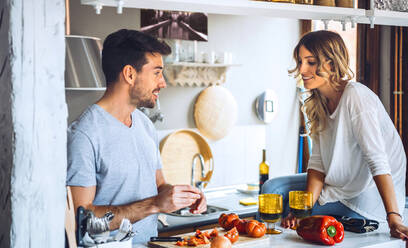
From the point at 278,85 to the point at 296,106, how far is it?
326 mm

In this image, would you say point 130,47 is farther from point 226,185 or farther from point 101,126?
point 226,185

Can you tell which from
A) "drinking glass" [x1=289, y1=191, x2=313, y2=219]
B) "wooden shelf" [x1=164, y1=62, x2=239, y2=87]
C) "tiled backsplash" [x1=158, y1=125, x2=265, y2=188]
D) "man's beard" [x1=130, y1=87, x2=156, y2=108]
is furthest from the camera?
"tiled backsplash" [x1=158, y1=125, x2=265, y2=188]

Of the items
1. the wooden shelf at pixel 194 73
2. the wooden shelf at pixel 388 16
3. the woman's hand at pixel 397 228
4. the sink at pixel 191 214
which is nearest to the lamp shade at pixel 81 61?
the wooden shelf at pixel 194 73

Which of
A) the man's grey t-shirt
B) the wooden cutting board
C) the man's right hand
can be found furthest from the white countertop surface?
the man's grey t-shirt

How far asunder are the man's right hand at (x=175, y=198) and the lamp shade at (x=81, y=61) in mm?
1613

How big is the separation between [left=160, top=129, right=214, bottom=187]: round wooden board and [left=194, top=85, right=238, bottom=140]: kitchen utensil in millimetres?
150

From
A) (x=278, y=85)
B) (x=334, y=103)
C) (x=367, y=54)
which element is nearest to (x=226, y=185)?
A: (x=278, y=85)

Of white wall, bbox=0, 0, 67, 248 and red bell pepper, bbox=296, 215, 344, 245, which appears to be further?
red bell pepper, bbox=296, 215, 344, 245

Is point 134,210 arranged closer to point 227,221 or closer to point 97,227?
point 227,221

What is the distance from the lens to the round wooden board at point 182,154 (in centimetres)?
473

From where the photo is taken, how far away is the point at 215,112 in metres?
5.01

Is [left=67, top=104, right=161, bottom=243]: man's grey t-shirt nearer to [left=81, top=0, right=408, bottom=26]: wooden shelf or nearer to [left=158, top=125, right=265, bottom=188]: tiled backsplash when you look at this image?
[left=81, top=0, right=408, bottom=26]: wooden shelf

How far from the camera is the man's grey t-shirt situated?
7.88 feet

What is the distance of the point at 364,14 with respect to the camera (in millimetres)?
2719
